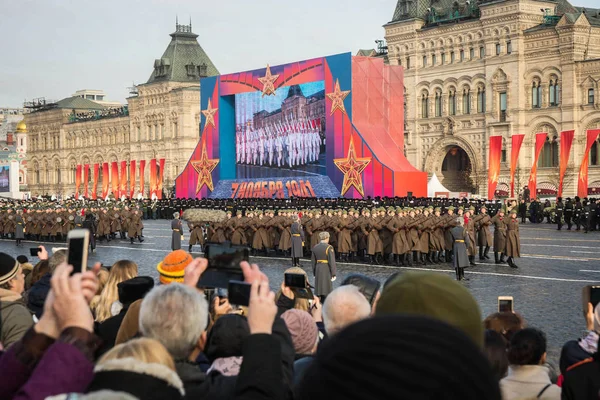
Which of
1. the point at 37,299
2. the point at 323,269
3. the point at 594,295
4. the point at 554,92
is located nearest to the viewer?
the point at 594,295

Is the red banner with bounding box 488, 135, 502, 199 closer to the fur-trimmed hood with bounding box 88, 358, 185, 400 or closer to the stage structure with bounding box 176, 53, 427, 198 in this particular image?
the stage structure with bounding box 176, 53, 427, 198

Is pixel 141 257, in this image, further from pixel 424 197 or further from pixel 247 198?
pixel 247 198

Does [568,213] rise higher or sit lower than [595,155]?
lower

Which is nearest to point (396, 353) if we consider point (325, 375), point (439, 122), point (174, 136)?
point (325, 375)

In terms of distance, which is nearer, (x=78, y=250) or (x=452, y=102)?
(x=78, y=250)

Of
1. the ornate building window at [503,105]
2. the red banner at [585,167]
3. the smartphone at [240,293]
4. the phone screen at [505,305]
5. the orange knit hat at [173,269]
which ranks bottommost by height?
the phone screen at [505,305]

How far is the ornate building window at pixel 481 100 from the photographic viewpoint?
143 feet

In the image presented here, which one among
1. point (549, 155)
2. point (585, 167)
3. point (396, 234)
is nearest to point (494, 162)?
point (585, 167)

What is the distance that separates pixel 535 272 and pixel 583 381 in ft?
43.5

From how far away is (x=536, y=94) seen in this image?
41438mm

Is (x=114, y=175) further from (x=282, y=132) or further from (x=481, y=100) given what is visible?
(x=481, y=100)

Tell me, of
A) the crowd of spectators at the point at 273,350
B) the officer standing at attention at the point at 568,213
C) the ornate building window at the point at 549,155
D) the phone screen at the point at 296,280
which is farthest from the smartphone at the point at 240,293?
the ornate building window at the point at 549,155

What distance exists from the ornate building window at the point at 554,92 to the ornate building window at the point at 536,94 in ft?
2.22

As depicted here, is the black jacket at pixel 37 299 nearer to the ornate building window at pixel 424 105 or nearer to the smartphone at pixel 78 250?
the smartphone at pixel 78 250
